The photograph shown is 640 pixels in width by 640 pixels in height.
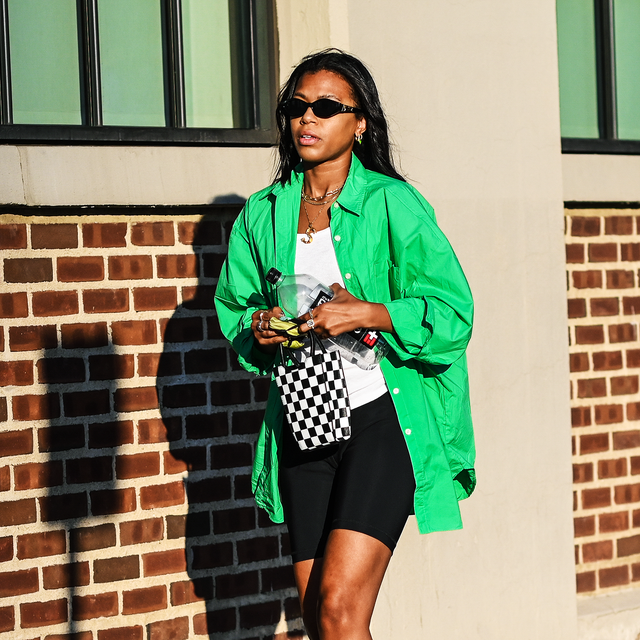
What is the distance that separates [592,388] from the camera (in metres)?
5.41

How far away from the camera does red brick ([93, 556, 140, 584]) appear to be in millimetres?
4266

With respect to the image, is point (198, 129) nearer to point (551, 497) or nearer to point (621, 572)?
point (551, 497)

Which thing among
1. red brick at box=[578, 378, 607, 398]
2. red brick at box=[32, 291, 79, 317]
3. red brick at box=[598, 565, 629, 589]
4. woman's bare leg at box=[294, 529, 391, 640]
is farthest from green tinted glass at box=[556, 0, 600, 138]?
woman's bare leg at box=[294, 529, 391, 640]

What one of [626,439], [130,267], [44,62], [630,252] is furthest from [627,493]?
[44,62]

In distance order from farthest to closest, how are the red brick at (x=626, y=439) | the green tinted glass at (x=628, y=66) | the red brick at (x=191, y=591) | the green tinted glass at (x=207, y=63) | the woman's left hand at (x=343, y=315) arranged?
1. the green tinted glass at (x=628, y=66)
2. the red brick at (x=626, y=439)
3. the green tinted glass at (x=207, y=63)
4. the red brick at (x=191, y=591)
5. the woman's left hand at (x=343, y=315)

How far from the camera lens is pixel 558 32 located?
550cm

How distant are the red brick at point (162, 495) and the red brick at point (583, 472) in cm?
230

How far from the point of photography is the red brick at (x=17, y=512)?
409 cm

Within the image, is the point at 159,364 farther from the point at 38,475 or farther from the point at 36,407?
the point at 38,475

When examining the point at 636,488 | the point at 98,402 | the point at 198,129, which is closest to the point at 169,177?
the point at 198,129

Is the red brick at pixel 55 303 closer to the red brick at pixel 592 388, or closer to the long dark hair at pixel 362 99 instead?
the long dark hair at pixel 362 99

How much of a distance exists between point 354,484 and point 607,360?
2.90 metres

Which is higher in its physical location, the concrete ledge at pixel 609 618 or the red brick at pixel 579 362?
the red brick at pixel 579 362

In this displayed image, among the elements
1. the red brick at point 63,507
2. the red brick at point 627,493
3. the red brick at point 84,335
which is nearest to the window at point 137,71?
the red brick at point 84,335
